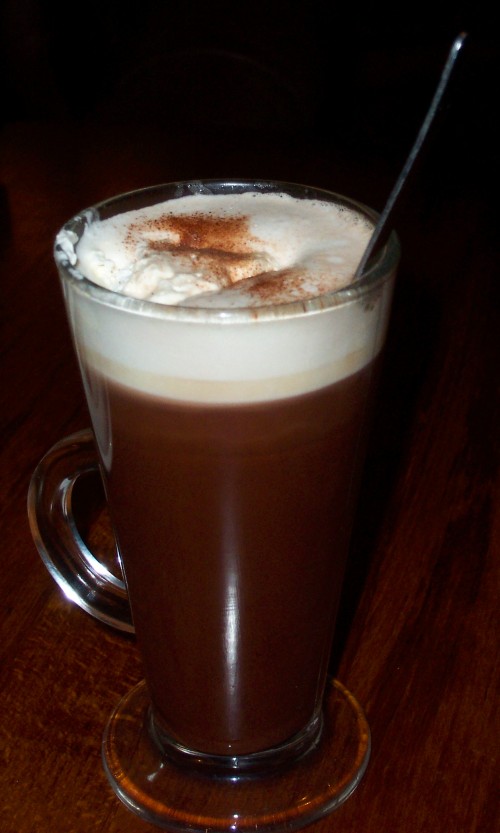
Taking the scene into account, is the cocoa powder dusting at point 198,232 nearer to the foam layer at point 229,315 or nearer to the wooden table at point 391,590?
the foam layer at point 229,315

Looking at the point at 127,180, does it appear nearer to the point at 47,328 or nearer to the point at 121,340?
the point at 47,328

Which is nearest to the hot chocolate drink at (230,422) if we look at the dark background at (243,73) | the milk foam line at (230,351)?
the milk foam line at (230,351)

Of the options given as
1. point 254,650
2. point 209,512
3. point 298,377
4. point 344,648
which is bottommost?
point 344,648

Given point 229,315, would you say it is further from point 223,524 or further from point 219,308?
point 223,524

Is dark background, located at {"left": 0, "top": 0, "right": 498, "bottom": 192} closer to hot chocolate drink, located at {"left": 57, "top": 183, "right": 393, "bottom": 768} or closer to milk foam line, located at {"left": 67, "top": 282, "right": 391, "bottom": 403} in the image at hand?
hot chocolate drink, located at {"left": 57, "top": 183, "right": 393, "bottom": 768}

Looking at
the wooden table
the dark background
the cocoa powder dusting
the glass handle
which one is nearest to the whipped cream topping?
the cocoa powder dusting

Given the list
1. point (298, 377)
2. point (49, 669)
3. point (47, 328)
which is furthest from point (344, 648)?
point (47, 328)

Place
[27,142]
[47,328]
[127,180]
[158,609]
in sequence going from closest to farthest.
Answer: [158,609] → [47,328] → [127,180] → [27,142]
